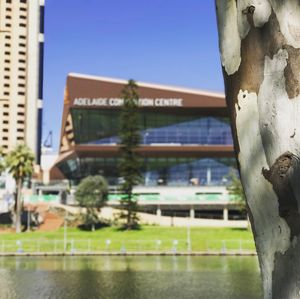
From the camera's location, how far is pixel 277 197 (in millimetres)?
2664

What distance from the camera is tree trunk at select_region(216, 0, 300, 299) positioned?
8.58ft

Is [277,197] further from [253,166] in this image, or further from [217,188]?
[217,188]

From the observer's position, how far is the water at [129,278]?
84.5ft

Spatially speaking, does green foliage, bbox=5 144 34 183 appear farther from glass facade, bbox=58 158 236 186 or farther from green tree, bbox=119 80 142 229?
glass facade, bbox=58 158 236 186

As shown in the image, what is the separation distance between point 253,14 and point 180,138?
107m

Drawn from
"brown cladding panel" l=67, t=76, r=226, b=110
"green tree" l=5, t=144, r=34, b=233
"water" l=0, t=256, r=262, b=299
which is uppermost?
"brown cladding panel" l=67, t=76, r=226, b=110

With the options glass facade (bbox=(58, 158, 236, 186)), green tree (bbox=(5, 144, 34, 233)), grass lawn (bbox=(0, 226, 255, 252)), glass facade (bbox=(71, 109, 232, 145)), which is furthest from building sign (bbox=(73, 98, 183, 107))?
grass lawn (bbox=(0, 226, 255, 252))

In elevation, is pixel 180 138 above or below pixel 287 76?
Answer: above

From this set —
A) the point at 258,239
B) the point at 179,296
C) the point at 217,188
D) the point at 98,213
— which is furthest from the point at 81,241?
the point at 258,239

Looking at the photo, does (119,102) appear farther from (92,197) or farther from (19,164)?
(19,164)

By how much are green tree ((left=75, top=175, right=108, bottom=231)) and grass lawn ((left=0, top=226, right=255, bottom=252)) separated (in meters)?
1.96

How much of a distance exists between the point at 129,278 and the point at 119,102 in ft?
245

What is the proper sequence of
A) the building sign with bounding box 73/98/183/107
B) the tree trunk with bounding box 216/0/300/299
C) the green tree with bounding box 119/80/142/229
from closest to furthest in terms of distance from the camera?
1. the tree trunk with bounding box 216/0/300/299
2. the green tree with bounding box 119/80/142/229
3. the building sign with bounding box 73/98/183/107

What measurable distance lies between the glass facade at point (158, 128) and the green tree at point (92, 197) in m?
32.6
